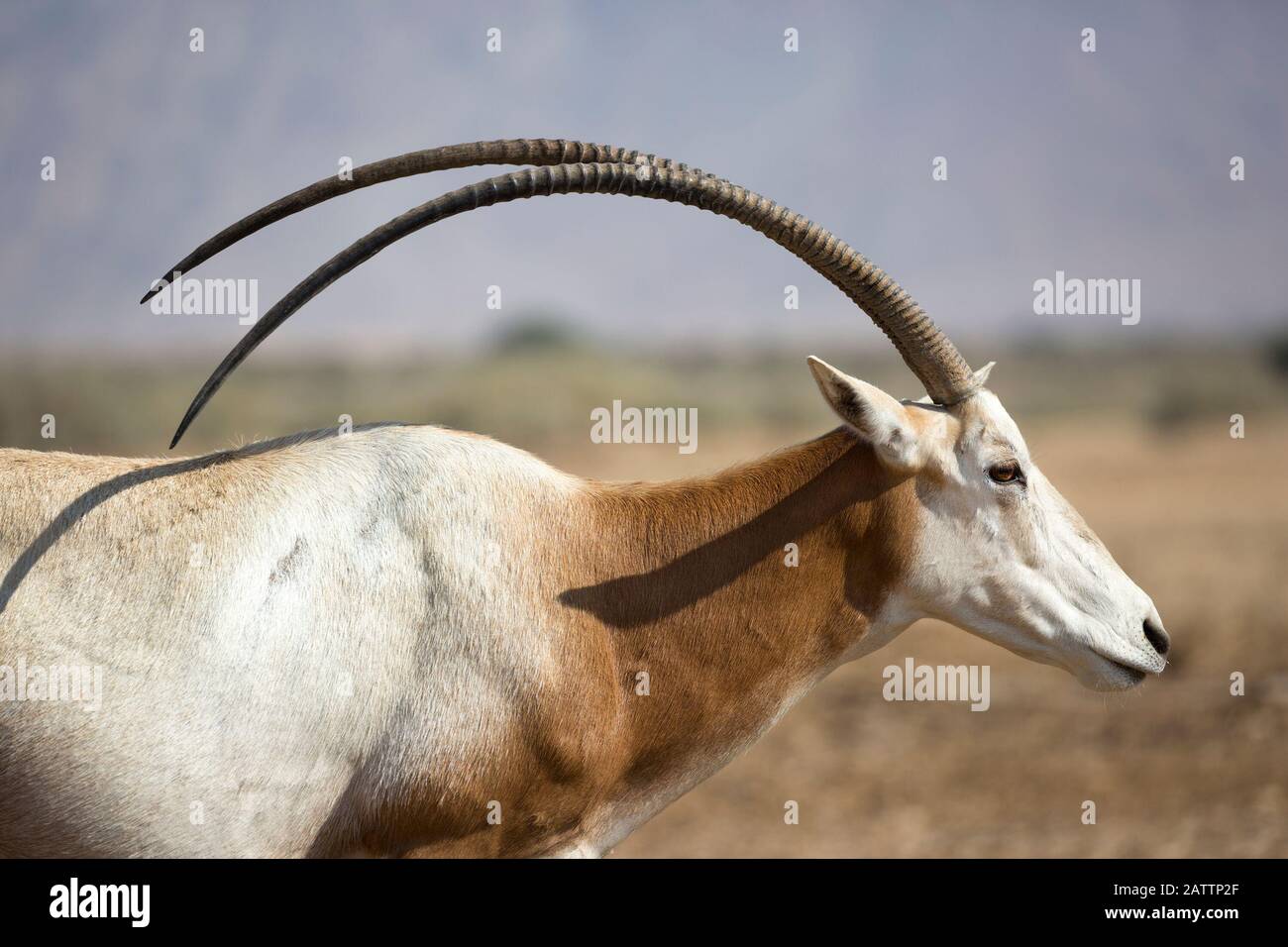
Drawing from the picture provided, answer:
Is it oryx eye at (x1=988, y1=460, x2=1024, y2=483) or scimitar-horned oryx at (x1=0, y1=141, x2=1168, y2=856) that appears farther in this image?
oryx eye at (x1=988, y1=460, x2=1024, y2=483)

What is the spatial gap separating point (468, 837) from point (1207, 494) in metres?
24.6

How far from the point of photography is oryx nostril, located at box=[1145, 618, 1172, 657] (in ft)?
16.0

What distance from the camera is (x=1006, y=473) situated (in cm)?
491

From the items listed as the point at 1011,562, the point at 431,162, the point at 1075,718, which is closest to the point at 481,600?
the point at 431,162

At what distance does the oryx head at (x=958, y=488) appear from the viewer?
15.6 ft

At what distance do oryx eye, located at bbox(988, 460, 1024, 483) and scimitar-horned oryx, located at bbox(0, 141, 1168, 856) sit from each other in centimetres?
2

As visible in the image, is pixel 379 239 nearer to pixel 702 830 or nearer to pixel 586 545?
pixel 586 545

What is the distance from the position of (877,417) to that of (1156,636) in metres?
1.50

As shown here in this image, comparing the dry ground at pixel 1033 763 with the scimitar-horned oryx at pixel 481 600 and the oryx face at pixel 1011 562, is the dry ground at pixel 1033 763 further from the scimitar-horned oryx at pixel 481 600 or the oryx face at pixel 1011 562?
the scimitar-horned oryx at pixel 481 600

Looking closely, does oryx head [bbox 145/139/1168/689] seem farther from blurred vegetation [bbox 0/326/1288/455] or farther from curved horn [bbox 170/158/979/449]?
Result: blurred vegetation [bbox 0/326/1288/455]

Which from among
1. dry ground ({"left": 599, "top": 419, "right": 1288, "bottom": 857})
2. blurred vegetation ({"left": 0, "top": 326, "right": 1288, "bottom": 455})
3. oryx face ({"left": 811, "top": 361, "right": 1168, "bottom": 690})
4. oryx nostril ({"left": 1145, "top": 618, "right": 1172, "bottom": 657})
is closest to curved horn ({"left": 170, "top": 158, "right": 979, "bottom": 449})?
oryx face ({"left": 811, "top": 361, "right": 1168, "bottom": 690})

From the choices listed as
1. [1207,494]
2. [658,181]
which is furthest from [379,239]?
[1207,494]

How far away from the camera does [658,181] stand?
4.67 metres

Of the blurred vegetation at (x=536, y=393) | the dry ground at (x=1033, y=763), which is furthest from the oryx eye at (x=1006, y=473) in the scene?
the blurred vegetation at (x=536, y=393)
